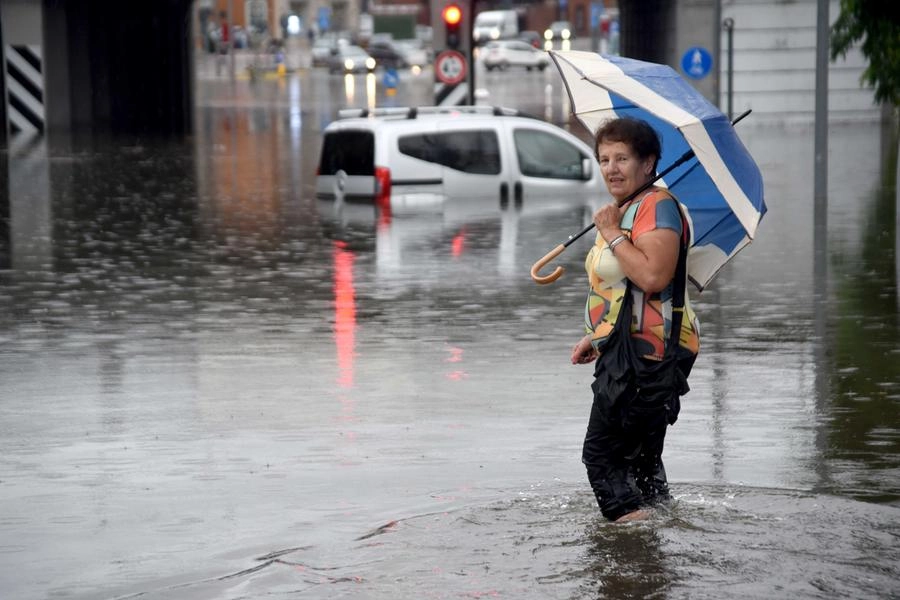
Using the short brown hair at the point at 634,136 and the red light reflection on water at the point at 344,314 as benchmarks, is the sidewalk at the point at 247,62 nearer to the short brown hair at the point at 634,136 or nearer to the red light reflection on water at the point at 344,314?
the red light reflection on water at the point at 344,314

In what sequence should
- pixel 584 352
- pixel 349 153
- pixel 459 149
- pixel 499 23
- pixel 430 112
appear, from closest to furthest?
pixel 584 352 < pixel 459 149 < pixel 349 153 < pixel 430 112 < pixel 499 23

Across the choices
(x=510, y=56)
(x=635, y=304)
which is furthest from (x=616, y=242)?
(x=510, y=56)

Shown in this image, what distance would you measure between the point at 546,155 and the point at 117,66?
1169 inches

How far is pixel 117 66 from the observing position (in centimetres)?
4931

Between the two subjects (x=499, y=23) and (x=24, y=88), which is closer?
(x=24, y=88)

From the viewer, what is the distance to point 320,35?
4294 inches

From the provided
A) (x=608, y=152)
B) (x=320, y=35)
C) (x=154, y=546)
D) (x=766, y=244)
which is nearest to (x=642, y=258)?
(x=608, y=152)

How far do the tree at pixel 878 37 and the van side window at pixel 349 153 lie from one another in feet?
20.2

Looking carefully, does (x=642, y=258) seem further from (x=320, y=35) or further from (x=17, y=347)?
(x=320, y=35)

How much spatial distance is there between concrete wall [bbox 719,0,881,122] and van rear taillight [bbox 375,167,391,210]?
20.4 metres

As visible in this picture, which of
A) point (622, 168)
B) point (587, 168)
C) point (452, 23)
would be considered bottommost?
point (587, 168)

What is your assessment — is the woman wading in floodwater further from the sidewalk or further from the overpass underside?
the sidewalk

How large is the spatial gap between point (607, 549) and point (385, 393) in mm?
3581

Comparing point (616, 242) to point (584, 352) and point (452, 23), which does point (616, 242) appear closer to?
point (584, 352)
